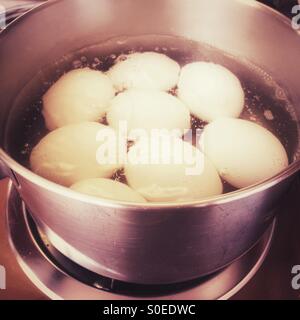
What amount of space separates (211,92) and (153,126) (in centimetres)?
20

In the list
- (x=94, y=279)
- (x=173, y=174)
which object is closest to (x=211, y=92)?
(x=173, y=174)

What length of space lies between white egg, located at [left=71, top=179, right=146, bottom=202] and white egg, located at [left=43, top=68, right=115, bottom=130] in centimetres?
25

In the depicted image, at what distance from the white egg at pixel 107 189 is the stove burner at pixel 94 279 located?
0.20 meters

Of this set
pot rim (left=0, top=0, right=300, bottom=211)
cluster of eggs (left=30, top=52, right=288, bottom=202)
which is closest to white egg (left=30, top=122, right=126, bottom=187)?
cluster of eggs (left=30, top=52, right=288, bottom=202)

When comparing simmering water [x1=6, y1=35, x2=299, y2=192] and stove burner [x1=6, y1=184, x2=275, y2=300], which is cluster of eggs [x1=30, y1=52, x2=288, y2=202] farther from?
stove burner [x1=6, y1=184, x2=275, y2=300]

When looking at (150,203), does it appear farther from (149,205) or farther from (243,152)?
(243,152)

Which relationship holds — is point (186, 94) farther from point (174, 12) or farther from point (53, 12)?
point (53, 12)

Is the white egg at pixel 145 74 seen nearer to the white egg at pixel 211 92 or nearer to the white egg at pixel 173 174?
the white egg at pixel 211 92

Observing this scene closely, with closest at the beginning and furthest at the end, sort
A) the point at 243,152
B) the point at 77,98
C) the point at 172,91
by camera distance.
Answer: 1. the point at 243,152
2. the point at 77,98
3. the point at 172,91

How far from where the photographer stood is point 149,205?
0.49 m

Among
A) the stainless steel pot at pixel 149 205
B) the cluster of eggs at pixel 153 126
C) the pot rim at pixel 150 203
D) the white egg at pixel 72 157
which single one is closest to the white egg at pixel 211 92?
the cluster of eggs at pixel 153 126

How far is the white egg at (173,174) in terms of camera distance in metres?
0.78

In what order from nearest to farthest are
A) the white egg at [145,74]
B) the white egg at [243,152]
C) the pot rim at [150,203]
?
the pot rim at [150,203] → the white egg at [243,152] → the white egg at [145,74]

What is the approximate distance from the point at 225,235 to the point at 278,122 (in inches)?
19.4
